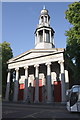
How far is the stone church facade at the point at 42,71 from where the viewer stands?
2539cm

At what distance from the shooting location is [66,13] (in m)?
17.5

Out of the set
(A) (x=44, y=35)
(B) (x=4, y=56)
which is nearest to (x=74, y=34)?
(A) (x=44, y=35)

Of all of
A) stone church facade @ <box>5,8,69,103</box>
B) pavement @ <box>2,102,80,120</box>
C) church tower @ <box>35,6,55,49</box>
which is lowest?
pavement @ <box>2,102,80,120</box>

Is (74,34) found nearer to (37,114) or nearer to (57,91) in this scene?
(37,114)

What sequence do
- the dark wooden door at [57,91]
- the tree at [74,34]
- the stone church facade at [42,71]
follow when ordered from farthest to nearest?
1. the dark wooden door at [57,91]
2. the stone church facade at [42,71]
3. the tree at [74,34]

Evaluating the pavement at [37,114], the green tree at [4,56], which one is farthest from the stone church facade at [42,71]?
the pavement at [37,114]

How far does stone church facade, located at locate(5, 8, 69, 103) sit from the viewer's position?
25.4 m

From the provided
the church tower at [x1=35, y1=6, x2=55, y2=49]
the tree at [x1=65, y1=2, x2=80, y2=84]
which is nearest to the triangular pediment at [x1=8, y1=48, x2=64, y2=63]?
the church tower at [x1=35, y1=6, x2=55, y2=49]

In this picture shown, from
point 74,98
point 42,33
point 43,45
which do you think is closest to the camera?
point 74,98

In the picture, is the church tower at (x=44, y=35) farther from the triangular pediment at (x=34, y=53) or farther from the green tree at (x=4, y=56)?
the green tree at (x=4, y=56)

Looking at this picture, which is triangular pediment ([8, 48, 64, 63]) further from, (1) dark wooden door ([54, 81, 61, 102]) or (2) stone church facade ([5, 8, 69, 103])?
(1) dark wooden door ([54, 81, 61, 102])

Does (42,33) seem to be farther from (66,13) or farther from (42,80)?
(66,13)

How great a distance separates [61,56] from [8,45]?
1600 cm

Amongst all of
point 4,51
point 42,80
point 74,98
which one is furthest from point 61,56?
point 4,51
